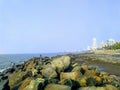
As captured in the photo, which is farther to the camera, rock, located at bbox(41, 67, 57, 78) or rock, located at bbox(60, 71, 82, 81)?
rock, located at bbox(41, 67, 57, 78)

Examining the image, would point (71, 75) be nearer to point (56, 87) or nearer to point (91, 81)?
point (91, 81)

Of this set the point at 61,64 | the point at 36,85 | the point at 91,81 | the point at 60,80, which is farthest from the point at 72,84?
the point at 61,64

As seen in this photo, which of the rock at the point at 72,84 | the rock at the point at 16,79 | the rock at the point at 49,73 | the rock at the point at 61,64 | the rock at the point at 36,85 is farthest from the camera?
the rock at the point at 61,64

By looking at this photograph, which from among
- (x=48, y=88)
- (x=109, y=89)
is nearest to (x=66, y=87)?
(x=48, y=88)

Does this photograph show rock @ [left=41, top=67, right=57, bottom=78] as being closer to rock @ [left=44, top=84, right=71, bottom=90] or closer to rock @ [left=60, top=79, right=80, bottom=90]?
rock @ [left=60, top=79, right=80, bottom=90]

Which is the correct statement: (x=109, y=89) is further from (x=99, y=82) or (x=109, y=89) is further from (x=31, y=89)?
(x=31, y=89)

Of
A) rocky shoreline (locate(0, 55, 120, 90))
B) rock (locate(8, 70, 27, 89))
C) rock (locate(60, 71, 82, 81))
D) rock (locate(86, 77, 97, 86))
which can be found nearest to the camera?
rocky shoreline (locate(0, 55, 120, 90))

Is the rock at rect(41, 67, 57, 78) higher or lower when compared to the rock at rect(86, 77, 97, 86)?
higher

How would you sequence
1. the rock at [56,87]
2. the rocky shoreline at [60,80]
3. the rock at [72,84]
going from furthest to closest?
the rock at [72,84] → the rocky shoreline at [60,80] → the rock at [56,87]

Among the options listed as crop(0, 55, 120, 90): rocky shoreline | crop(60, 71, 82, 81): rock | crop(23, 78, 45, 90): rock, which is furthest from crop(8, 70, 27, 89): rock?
crop(23, 78, 45, 90): rock

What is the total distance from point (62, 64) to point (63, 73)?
1.51 m

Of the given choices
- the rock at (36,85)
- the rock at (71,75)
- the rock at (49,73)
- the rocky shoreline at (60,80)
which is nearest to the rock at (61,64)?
the rocky shoreline at (60,80)

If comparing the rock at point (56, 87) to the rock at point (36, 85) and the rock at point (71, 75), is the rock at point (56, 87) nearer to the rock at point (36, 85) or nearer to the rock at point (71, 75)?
the rock at point (36, 85)

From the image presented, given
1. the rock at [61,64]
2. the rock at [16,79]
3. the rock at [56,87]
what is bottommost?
the rock at [56,87]
